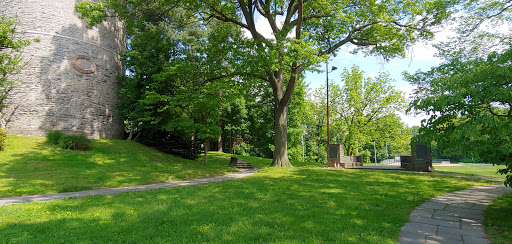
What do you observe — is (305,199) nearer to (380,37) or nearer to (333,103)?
(380,37)

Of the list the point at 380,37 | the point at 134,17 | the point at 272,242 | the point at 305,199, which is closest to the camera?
the point at 272,242

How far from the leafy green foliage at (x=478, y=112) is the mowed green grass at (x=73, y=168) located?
1021cm

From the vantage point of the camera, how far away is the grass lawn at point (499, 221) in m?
4.08

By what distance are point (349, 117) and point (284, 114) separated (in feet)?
50.6

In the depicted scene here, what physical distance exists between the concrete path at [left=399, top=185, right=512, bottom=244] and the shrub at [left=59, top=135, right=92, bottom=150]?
17508 millimetres

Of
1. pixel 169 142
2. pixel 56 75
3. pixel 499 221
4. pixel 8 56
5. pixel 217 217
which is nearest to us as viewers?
pixel 499 221

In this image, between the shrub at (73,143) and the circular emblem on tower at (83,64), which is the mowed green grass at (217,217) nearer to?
the shrub at (73,143)

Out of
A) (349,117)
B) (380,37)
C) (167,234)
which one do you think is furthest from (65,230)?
(349,117)

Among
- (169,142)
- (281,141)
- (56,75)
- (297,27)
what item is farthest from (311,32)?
(56,75)

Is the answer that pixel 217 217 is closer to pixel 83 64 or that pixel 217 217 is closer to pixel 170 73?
pixel 170 73

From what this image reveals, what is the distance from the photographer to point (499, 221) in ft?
16.1

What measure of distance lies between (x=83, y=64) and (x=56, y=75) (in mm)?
1805

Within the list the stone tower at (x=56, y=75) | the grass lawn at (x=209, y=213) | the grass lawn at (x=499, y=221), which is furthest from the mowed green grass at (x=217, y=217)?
the stone tower at (x=56, y=75)

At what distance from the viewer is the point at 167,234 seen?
4246 millimetres
